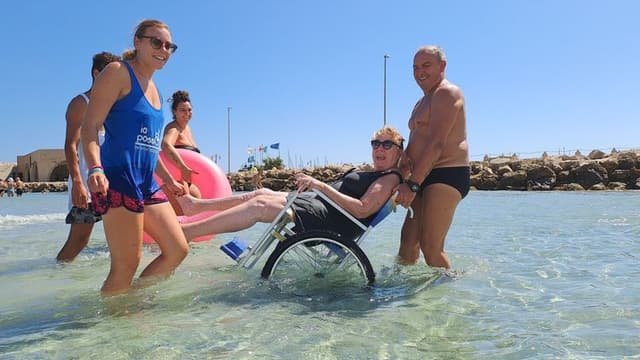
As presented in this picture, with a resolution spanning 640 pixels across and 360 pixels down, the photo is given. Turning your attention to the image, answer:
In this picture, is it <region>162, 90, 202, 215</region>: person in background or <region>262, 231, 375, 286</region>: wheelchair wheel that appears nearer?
<region>262, 231, 375, 286</region>: wheelchair wheel

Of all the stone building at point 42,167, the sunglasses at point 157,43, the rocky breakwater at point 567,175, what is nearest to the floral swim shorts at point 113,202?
the sunglasses at point 157,43

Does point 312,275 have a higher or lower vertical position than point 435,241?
lower

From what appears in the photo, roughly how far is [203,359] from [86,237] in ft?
9.49

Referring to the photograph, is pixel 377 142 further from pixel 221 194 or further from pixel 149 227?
pixel 221 194

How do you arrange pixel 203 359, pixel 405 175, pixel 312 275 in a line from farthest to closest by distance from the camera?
pixel 405 175 < pixel 312 275 < pixel 203 359

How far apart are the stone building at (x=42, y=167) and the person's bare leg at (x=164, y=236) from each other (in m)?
64.0

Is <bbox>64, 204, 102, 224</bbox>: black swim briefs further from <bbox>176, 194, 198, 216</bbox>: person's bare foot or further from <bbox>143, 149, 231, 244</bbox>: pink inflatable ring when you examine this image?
<bbox>143, 149, 231, 244</bbox>: pink inflatable ring

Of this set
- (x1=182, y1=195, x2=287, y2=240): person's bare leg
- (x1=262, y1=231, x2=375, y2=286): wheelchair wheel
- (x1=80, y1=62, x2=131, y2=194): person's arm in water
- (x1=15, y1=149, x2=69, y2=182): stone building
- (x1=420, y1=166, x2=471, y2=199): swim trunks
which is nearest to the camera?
(x1=80, y1=62, x2=131, y2=194): person's arm in water

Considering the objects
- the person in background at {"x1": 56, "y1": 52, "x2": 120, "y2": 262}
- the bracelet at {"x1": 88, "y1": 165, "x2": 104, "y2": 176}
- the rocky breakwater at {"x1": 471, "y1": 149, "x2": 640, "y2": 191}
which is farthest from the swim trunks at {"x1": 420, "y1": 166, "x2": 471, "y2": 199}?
the rocky breakwater at {"x1": 471, "y1": 149, "x2": 640, "y2": 191}

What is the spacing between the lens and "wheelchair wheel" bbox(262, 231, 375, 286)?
3.84 meters

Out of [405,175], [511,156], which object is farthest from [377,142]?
[511,156]

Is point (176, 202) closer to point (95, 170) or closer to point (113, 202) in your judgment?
point (113, 202)

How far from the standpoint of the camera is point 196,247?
6785mm

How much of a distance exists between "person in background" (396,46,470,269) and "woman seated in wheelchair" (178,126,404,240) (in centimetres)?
17
